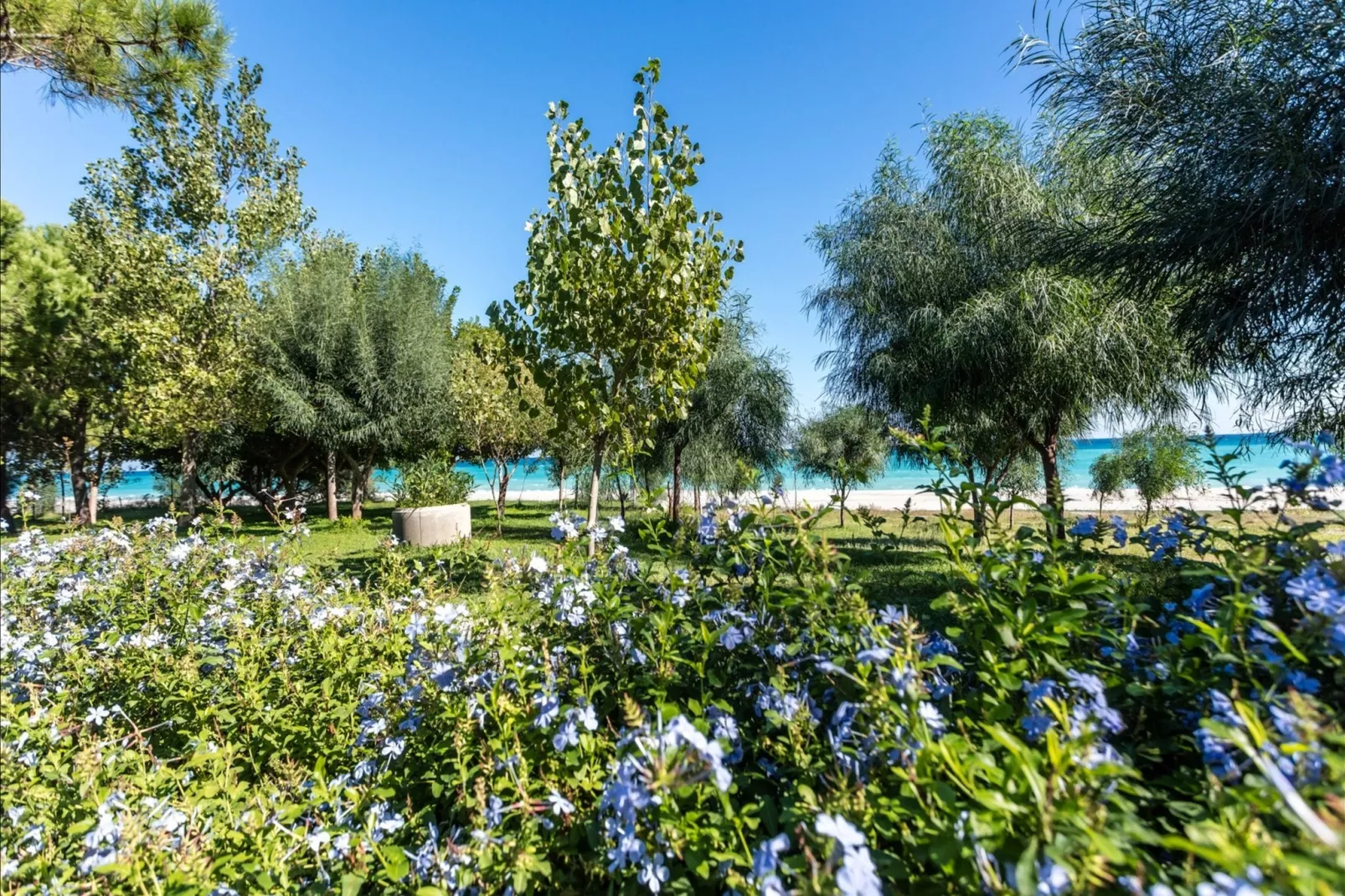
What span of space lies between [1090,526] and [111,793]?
2.95 metres

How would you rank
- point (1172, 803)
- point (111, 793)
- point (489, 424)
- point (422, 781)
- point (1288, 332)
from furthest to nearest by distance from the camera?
point (489, 424) → point (1288, 332) → point (422, 781) → point (111, 793) → point (1172, 803)

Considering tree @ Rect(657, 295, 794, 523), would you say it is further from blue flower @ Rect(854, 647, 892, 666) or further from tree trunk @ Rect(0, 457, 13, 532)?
tree trunk @ Rect(0, 457, 13, 532)

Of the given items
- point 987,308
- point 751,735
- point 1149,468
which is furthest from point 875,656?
point 1149,468

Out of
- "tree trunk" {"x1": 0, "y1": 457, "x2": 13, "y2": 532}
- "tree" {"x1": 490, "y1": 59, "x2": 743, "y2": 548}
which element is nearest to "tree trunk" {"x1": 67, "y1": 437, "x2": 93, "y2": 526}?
"tree trunk" {"x1": 0, "y1": 457, "x2": 13, "y2": 532}

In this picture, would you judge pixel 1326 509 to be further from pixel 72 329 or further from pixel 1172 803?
pixel 72 329

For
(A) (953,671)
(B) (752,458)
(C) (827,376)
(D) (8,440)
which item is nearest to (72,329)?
(D) (8,440)

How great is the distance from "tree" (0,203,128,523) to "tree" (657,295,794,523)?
1271 centimetres

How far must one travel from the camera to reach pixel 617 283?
5.18 metres

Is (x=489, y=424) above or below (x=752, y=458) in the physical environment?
above

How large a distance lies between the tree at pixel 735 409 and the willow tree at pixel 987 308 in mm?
4314

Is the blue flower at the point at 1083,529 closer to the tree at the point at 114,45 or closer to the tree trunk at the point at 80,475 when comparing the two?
the tree at the point at 114,45

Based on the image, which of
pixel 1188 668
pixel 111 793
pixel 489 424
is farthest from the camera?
pixel 489 424

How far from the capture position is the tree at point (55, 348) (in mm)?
15117

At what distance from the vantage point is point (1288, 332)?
4805mm
